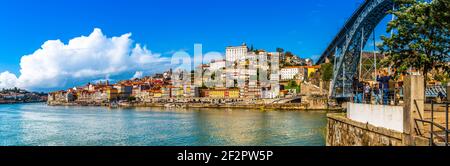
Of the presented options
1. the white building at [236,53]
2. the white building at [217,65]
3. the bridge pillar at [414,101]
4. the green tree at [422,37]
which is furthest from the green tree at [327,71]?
the bridge pillar at [414,101]

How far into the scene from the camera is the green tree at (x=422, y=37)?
9147 mm

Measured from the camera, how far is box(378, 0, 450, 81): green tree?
9.15 metres

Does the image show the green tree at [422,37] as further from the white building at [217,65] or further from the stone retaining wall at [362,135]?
the white building at [217,65]

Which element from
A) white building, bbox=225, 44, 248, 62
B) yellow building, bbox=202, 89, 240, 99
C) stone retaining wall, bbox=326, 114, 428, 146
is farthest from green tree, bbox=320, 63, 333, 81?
stone retaining wall, bbox=326, 114, 428, 146

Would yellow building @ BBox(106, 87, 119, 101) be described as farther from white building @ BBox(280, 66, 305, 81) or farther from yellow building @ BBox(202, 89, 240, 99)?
white building @ BBox(280, 66, 305, 81)

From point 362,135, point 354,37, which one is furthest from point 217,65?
point 362,135

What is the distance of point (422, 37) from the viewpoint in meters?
9.89

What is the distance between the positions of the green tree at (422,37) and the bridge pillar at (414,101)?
119 inches

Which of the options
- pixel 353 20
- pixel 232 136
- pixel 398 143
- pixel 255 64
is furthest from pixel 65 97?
pixel 398 143

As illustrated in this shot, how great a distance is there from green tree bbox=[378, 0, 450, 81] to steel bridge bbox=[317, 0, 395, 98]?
1892 centimetres

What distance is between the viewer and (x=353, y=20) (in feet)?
130

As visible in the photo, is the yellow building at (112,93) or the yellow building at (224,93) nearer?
the yellow building at (224,93)
